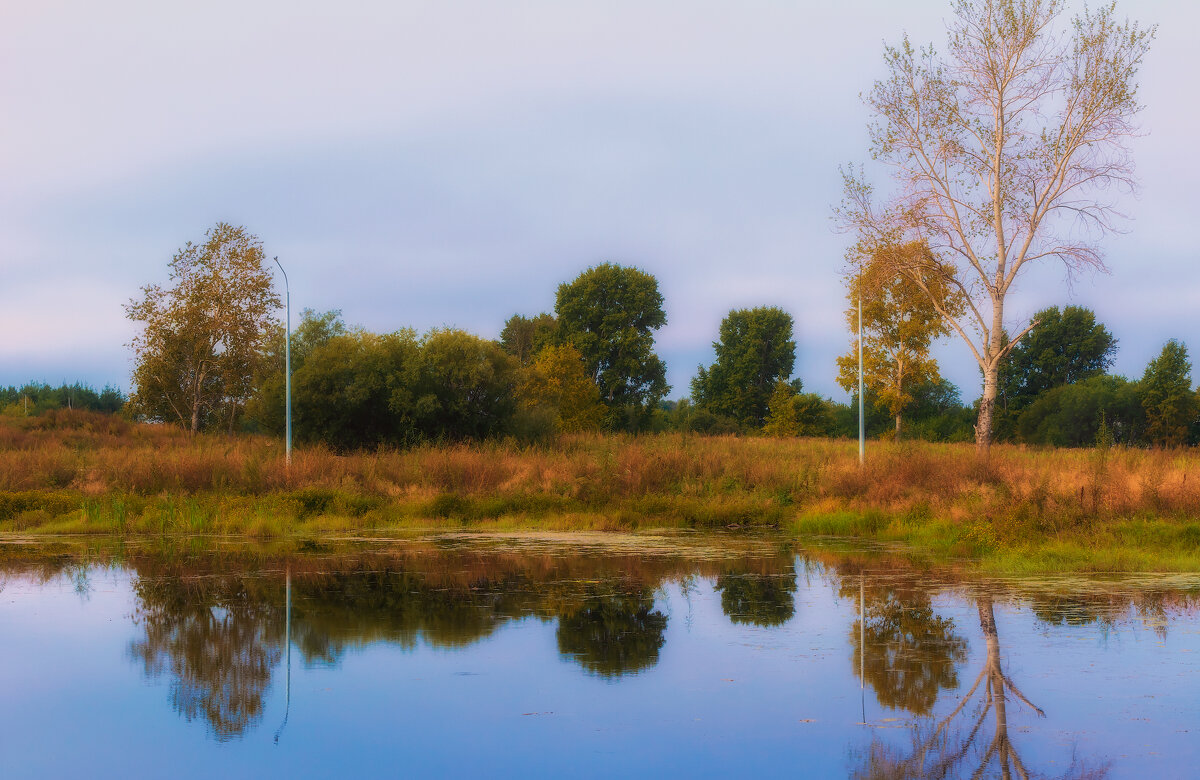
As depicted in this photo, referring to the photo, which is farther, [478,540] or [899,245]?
[899,245]

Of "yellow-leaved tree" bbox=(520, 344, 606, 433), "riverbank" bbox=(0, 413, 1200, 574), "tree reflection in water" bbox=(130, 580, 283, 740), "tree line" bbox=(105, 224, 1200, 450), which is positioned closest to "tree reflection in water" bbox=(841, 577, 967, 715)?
"riverbank" bbox=(0, 413, 1200, 574)

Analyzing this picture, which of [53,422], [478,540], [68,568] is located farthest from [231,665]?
[53,422]

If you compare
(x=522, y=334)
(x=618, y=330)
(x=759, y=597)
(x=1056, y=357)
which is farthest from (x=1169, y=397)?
(x=759, y=597)

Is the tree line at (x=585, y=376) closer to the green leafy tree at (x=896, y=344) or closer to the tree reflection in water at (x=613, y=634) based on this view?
the green leafy tree at (x=896, y=344)

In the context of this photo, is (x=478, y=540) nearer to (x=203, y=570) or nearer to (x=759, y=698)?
(x=203, y=570)

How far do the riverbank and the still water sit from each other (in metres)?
4.11

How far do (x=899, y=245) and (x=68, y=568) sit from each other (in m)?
25.7

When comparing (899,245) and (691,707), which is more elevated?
(899,245)

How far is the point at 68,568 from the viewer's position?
58.2ft

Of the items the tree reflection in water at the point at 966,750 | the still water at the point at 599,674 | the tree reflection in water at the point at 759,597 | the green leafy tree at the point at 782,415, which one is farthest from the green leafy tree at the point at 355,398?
the green leafy tree at the point at 782,415

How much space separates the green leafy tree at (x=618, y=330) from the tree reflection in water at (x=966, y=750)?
2502 inches

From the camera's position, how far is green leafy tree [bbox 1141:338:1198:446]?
68938 millimetres

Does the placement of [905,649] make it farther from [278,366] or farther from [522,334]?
[522,334]

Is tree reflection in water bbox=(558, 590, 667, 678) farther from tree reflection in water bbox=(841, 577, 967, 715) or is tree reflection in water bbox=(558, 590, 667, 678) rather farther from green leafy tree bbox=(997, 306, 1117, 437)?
green leafy tree bbox=(997, 306, 1117, 437)
